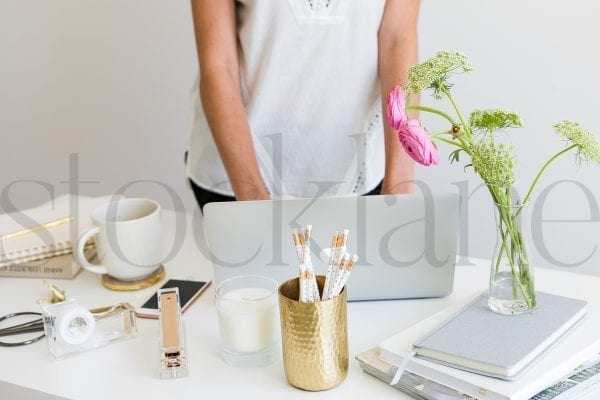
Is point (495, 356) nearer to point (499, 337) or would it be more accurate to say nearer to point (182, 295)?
point (499, 337)

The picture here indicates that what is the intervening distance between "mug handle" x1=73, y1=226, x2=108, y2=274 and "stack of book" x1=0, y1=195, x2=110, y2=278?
0.10 meters

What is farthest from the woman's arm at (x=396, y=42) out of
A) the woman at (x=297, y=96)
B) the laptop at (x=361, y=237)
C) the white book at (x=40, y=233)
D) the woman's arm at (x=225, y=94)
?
the white book at (x=40, y=233)

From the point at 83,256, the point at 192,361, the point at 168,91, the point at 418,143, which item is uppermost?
the point at 168,91

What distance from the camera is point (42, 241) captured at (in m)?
1.41

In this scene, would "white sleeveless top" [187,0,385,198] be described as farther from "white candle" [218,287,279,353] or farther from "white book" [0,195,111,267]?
"white candle" [218,287,279,353]

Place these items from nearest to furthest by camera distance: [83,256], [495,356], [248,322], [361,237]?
[495,356] < [248,322] < [361,237] < [83,256]

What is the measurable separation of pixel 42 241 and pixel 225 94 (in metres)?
0.45

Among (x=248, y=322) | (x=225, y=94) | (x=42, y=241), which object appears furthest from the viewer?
(x=225, y=94)

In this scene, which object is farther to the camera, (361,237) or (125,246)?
(125,246)

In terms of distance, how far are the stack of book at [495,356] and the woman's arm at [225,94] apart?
0.58 m

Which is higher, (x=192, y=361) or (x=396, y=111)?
(x=396, y=111)

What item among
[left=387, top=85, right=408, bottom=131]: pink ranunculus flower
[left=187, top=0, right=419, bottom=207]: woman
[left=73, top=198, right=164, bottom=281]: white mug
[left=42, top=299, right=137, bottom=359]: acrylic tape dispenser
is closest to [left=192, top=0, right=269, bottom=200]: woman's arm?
[left=187, top=0, right=419, bottom=207]: woman

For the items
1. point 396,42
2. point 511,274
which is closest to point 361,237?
point 511,274

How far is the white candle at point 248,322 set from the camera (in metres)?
1.02
